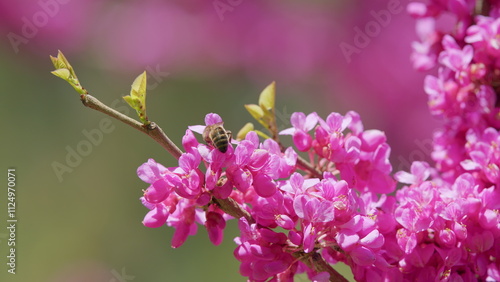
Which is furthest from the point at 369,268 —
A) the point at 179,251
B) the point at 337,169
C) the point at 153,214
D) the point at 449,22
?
the point at 449,22

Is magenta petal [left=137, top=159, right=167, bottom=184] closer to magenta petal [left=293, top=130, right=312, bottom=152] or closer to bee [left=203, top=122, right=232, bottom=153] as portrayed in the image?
bee [left=203, top=122, right=232, bottom=153]

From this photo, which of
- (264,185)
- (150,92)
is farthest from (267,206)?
(150,92)

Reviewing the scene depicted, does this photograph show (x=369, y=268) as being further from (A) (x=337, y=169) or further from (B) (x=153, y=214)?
(B) (x=153, y=214)

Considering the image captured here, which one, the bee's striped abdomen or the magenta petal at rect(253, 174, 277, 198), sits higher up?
the bee's striped abdomen

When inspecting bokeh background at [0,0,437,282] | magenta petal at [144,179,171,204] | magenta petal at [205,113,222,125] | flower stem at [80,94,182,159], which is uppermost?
flower stem at [80,94,182,159]

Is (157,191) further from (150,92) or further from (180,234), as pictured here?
(150,92)


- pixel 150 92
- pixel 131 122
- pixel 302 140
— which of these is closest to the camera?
pixel 131 122

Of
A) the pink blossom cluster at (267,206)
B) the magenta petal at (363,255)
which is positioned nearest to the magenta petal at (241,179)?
the pink blossom cluster at (267,206)

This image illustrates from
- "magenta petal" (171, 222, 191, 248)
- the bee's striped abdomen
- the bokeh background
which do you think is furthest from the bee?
the bokeh background
